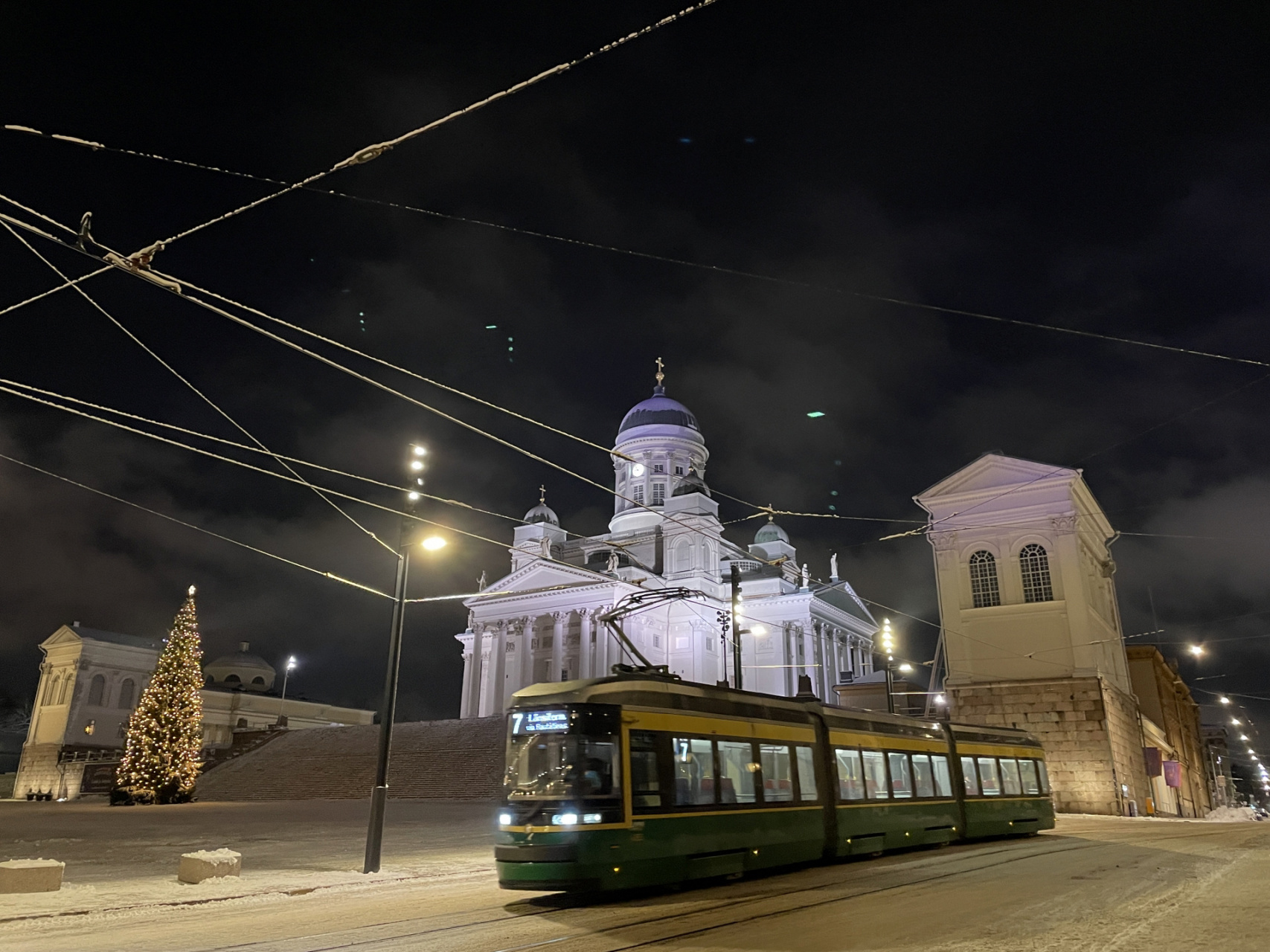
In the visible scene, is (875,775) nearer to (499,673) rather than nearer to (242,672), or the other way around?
(499,673)

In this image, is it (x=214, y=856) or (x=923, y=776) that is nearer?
(x=214, y=856)

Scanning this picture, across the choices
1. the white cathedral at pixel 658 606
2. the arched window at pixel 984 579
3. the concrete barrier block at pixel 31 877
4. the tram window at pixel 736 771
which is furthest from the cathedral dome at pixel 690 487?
the concrete barrier block at pixel 31 877

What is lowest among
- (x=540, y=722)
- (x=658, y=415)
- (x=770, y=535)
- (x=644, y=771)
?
(x=644, y=771)

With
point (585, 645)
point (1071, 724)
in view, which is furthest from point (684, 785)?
point (585, 645)

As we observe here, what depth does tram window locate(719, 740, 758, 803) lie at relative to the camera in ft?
40.4

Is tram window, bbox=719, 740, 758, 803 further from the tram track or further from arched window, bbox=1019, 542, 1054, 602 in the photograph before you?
arched window, bbox=1019, 542, 1054, 602

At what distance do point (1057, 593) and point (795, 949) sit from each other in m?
30.1

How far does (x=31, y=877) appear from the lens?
11.2 metres

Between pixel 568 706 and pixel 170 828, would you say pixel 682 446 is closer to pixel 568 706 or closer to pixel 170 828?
pixel 170 828

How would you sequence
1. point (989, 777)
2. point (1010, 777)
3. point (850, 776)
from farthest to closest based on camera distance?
point (1010, 777) → point (989, 777) → point (850, 776)

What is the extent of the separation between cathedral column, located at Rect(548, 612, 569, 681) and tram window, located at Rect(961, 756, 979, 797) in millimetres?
45041

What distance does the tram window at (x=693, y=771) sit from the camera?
38.1 ft

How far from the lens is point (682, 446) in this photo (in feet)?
245

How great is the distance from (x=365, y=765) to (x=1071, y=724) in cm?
2925
